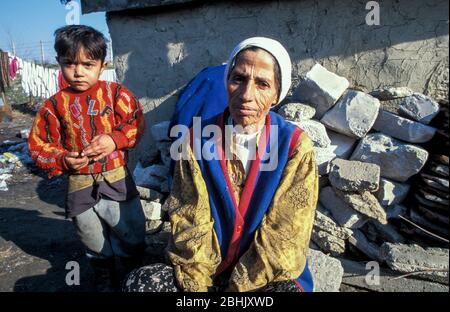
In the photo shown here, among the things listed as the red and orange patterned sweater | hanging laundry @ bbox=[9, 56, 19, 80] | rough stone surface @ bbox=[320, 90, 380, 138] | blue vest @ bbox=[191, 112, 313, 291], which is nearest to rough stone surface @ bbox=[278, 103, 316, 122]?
rough stone surface @ bbox=[320, 90, 380, 138]

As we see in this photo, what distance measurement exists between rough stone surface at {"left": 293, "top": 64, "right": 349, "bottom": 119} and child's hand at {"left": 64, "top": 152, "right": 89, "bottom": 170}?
216cm

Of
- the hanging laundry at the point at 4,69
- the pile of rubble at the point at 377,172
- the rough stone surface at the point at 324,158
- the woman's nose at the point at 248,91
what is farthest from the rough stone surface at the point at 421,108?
the hanging laundry at the point at 4,69

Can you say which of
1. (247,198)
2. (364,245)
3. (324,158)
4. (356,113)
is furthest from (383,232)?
(247,198)

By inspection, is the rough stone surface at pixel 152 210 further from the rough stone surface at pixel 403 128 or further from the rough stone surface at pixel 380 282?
the rough stone surface at pixel 403 128

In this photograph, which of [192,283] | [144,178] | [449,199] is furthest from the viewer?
[144,178]

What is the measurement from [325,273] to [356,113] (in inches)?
58.4

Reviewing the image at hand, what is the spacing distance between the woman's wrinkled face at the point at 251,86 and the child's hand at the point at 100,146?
32.2 inches

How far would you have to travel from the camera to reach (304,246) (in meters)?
1.88

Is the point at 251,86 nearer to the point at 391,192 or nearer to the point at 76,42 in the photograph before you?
the point at 76,42

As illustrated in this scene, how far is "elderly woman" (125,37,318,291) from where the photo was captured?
1.79 meters

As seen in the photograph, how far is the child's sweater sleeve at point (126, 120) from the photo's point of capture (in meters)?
2.29

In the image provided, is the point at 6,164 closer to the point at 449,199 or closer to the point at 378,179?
the point at 378,179
